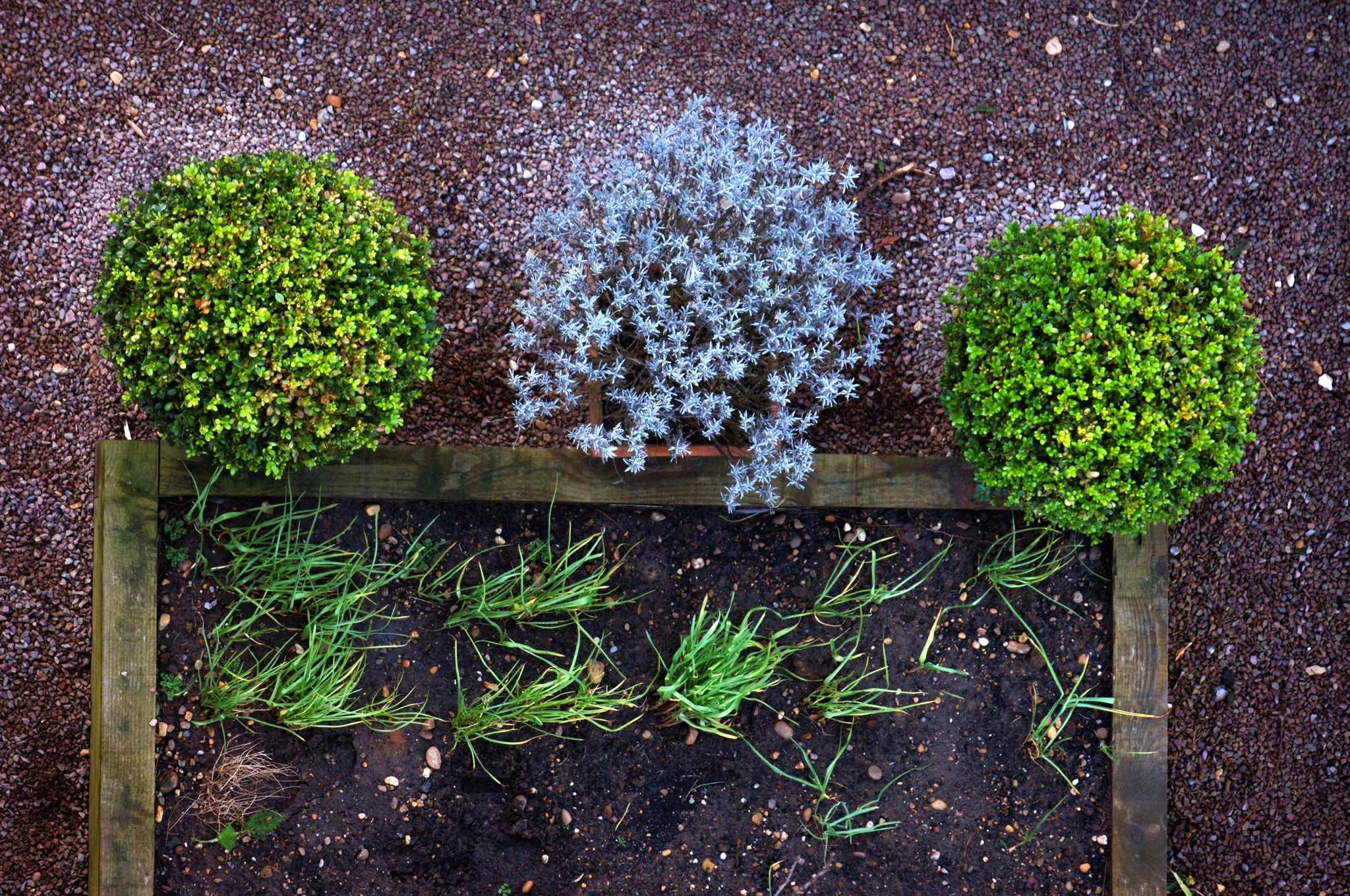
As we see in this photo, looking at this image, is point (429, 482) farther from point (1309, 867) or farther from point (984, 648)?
point (1309, 867)

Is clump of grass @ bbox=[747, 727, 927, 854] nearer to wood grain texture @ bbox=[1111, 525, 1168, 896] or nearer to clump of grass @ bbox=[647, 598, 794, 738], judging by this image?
clump of grass @ bbox=[647, 598, 794, 738]

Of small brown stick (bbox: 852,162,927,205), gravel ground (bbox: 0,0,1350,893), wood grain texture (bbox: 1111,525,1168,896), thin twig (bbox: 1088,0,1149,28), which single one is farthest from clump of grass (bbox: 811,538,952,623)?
thin twig (bbox: 1088,0,1149,28)

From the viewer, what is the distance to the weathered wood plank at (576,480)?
107 inches

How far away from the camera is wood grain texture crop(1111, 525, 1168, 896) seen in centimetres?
281

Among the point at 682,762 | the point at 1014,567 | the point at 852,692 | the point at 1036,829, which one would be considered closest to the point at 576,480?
the point at 682,762

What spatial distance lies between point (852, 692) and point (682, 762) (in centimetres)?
56

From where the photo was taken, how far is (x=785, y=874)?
110 inches

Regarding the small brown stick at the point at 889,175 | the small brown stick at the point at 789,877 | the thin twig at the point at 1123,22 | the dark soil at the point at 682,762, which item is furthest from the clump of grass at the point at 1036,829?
the thin twig at the point at 1123,22

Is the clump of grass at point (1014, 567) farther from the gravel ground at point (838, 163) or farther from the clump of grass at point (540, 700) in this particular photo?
the clump of grass at point (540, 700)

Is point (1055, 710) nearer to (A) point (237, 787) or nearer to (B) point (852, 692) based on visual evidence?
(B) point (852, 692)

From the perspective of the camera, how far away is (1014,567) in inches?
111

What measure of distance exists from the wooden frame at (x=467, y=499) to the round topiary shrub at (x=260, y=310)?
27cm

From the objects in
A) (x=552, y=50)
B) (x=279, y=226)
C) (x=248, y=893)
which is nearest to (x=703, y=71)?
→ (x=552, y=50)

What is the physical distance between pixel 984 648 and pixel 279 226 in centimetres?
237
